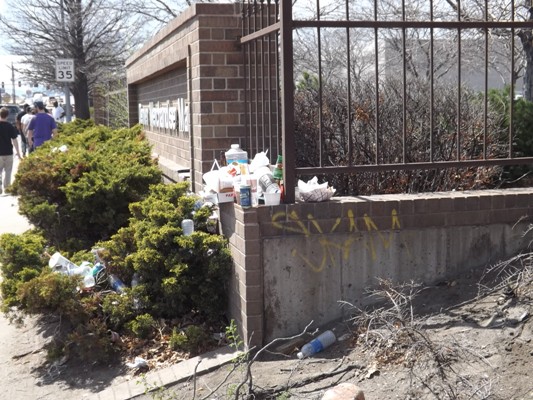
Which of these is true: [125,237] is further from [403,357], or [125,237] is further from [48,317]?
[403,357]

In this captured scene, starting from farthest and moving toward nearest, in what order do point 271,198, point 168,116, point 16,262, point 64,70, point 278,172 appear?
point 64,70
point 168,116
point 16,262
point 278,172
point 271,198

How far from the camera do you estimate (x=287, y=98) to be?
17.0 feet

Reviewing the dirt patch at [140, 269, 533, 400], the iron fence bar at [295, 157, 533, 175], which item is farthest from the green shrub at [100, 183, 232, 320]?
the iron fence bar at [295, 157, 533, 175]

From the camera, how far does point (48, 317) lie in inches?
258

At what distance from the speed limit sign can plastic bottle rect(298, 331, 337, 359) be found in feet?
56.1

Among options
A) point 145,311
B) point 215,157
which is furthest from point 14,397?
point 215,157

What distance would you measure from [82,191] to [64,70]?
46.9 feet

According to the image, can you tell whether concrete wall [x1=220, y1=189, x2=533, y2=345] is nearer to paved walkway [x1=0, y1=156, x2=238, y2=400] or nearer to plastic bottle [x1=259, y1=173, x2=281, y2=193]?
plastic bottle [x1=259, y1=173, x2=281, y2=193]

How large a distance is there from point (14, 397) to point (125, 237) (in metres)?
1.57

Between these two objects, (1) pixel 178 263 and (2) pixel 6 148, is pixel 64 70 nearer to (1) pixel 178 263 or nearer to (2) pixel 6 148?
(2) pixel 6 148

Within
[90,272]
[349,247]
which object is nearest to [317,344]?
[349,247]

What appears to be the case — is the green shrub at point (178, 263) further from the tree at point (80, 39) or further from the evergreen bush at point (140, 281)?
the tree at point (80, 39)

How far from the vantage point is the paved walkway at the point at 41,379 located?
507 centimetres

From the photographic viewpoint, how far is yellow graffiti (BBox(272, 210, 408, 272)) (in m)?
5.12
